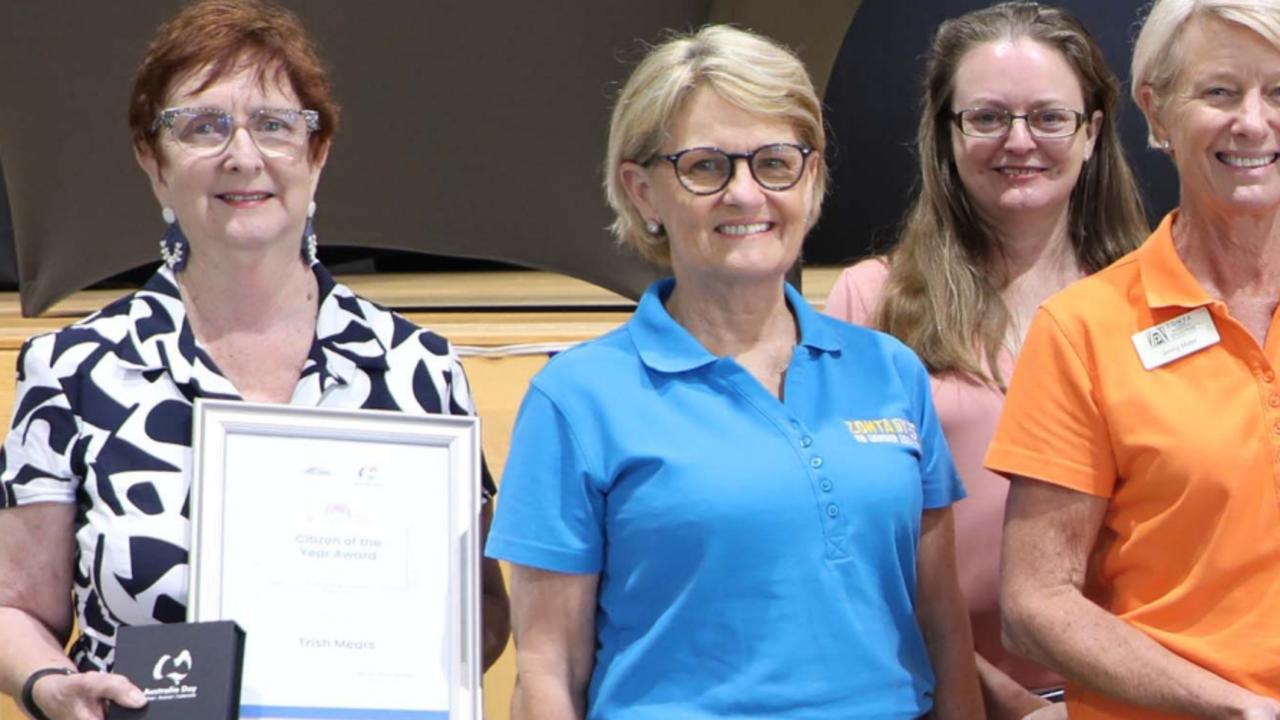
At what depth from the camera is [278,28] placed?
223cm

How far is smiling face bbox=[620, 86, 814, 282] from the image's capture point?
2.13m

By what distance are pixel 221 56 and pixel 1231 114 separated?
1.14 meters

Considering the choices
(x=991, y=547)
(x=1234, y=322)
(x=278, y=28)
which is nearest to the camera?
(x=1234, y=322)

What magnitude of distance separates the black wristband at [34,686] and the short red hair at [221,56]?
0.60 m

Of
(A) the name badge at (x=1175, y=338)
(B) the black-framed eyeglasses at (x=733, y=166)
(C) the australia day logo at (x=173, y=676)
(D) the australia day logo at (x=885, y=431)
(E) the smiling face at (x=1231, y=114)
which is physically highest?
(E) the smiling face at (x=1231, y=114)

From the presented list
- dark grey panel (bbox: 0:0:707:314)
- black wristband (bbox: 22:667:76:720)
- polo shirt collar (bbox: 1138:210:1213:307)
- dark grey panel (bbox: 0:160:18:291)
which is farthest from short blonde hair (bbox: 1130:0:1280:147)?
dark grey panel (bbox: 0:160:18:291)

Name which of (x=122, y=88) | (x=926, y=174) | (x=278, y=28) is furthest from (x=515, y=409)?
(x=122, y=88)

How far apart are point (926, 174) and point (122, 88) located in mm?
1661

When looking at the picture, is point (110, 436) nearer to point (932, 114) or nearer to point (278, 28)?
point (278, 28)

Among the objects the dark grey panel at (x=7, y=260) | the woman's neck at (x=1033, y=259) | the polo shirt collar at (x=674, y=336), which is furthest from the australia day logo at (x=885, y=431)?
the dark grey panel at (x=7, y=260)

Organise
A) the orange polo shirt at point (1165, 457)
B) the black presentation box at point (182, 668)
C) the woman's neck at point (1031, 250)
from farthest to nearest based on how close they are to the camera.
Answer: the woman's neck at point (1031, 250)
the orange polo shirt at point (1165, 457)
the black presentation box at point (182, 668)

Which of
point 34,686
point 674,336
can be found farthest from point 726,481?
point 34,686

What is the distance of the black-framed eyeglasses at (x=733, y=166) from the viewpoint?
2.13 m

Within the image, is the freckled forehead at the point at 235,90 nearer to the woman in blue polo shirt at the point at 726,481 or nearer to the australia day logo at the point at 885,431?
the woman in blue polo shirt at the point at 726,481
